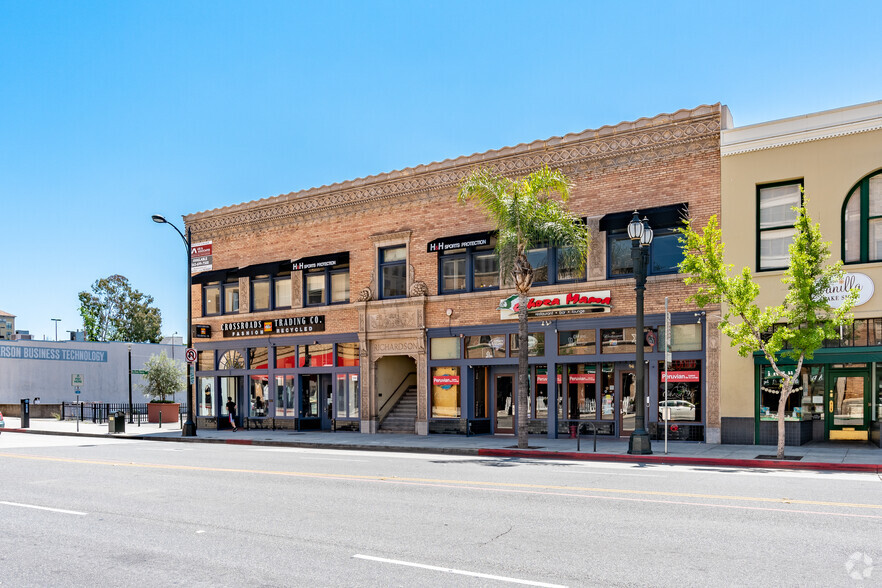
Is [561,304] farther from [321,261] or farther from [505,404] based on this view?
[321,261]

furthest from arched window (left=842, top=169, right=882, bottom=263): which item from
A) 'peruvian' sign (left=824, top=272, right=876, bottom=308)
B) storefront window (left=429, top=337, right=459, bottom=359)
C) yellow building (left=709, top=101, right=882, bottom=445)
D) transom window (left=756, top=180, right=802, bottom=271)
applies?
storefront window (left=429, top=337, right=459, bottom=359)

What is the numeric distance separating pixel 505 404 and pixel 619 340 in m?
4.87

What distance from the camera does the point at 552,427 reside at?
2366 centimetres

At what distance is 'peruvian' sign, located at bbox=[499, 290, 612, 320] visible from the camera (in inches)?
893

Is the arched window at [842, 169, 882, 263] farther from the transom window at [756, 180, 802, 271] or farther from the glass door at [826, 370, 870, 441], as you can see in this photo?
the glass door at [826, 370, 870, 441]

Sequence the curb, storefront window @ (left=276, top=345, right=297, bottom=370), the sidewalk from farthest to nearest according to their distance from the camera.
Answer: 1. storefront window @ (left=276, top=345, right=297, bottom=370)
2. the sidewalk
3. the curb

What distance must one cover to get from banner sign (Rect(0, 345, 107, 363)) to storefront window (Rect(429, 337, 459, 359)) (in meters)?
40.4

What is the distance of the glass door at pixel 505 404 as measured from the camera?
25.1 meters

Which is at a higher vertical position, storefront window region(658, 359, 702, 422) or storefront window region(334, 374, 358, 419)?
storefront window region(658, 359, 702, 422)

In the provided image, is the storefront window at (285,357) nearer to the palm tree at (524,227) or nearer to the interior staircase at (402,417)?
the interior staircase at (402,417)

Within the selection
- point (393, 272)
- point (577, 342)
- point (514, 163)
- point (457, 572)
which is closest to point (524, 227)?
point (514, 163)

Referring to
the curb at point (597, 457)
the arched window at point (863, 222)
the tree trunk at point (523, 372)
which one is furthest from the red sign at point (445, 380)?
the arched window at point (863, 222)

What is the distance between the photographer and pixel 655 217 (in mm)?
21922

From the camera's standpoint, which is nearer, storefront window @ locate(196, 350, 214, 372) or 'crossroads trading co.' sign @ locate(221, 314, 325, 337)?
'crossroads trading co.' sign @ locate(221, 314, 325, 337)
